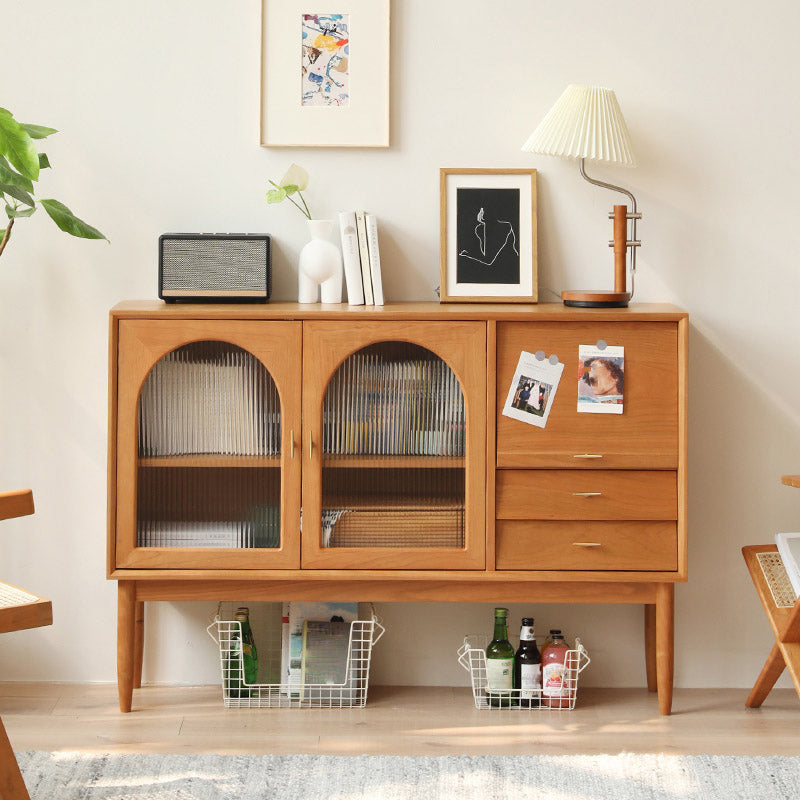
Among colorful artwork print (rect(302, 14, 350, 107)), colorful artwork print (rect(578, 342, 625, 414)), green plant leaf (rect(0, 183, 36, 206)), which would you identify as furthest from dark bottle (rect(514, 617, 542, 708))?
green plant leaf (rect(0, 183, 36, 206))

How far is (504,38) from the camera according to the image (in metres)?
2.56

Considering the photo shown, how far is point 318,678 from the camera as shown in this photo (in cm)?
254

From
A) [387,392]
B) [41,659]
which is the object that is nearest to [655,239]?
[387,392]

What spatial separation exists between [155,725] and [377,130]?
155 centimetres

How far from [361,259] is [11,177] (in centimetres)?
82

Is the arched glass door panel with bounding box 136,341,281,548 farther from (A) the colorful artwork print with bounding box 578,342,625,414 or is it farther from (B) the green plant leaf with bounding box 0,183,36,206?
(A) the colorful artwork print with bounding box 578,342,625,414

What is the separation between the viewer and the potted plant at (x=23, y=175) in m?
2.18

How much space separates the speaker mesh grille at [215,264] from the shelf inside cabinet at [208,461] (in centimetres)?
41

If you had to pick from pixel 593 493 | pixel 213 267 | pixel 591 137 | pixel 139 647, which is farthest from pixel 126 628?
pixel 591 137

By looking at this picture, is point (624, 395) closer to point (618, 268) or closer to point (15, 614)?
point (618, 268)

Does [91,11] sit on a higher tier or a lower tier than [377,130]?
higher

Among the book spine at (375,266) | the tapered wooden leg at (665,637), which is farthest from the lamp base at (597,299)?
the tapered wooden leg at (665,637)

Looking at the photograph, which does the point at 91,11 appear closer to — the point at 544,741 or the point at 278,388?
the point at 278,388

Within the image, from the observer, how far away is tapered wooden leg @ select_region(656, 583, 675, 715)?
7.78ft
